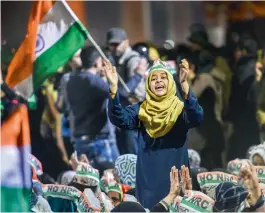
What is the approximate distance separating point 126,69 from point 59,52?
4.36ft

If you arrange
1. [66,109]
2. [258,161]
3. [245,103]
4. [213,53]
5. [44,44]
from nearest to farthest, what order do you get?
[258,161] → [44,44] → [66,109] → [245,103] → [213,53]

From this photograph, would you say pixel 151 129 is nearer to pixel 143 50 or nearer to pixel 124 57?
pixel 124 57

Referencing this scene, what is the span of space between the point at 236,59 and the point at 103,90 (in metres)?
3.42

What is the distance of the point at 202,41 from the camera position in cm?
1573

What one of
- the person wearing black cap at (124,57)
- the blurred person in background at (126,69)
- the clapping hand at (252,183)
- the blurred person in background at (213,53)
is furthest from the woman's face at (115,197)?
the blurred person in background at (213,53)

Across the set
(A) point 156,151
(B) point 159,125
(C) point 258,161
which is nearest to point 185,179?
(A) point 156,151

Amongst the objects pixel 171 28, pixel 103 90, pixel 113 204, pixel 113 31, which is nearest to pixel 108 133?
pixel 103 90

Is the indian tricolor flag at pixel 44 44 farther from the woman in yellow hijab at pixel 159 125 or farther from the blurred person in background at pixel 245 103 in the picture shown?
the blurred person in background at pixel 245 103

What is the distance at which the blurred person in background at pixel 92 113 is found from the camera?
40.0 ft

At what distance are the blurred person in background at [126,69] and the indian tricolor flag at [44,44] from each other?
0.73 m

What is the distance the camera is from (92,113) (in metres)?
12.4

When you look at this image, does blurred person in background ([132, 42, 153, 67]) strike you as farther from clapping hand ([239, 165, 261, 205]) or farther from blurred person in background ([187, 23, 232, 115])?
clapping hand ([239, 165, 261, 205])

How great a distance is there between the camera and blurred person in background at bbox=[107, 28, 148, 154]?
11922mm

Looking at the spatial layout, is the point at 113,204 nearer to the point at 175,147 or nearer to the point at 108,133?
the point at 175,147
